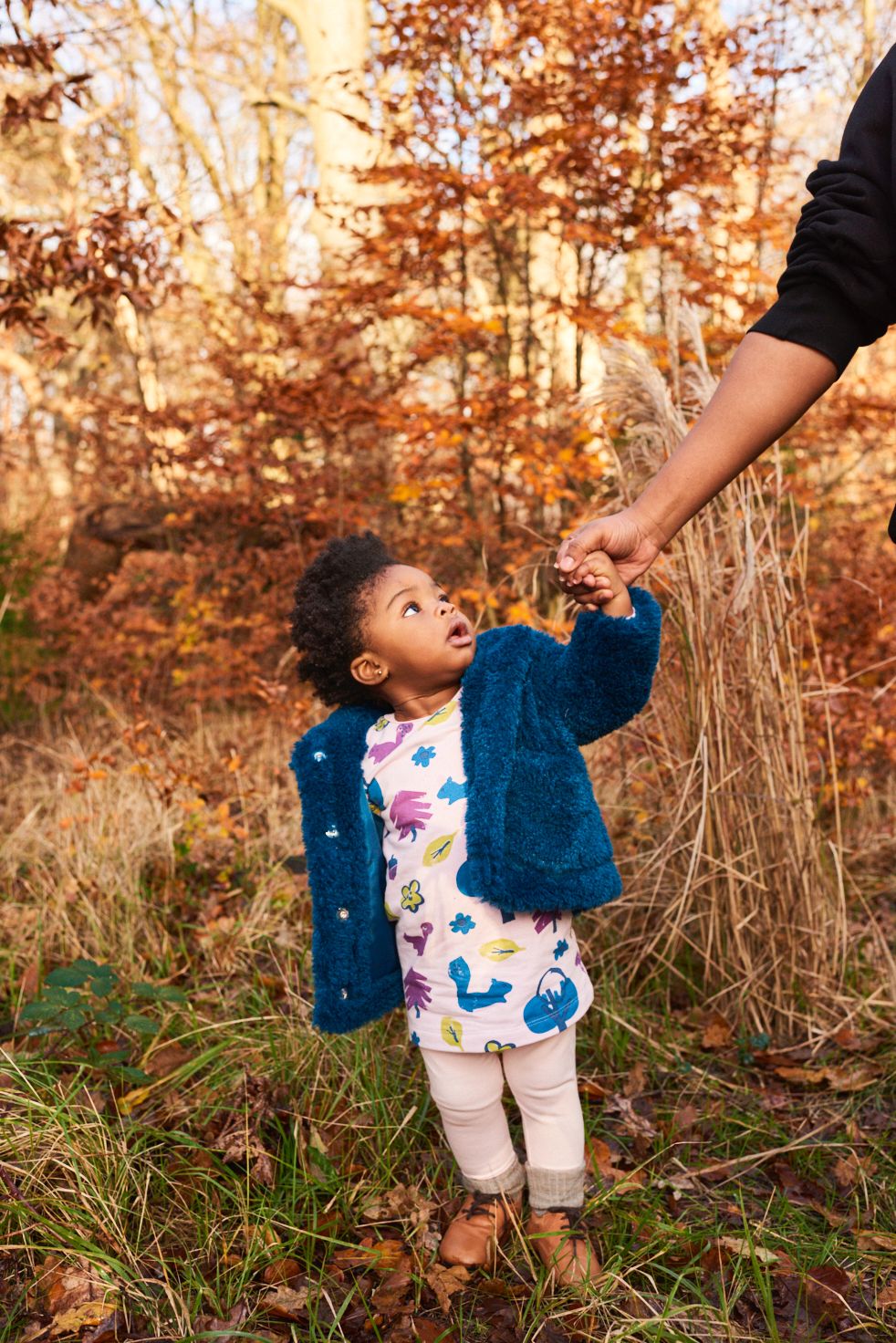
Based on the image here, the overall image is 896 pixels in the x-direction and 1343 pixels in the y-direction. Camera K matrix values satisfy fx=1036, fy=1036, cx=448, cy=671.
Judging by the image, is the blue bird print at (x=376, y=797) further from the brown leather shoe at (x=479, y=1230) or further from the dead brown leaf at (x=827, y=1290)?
the dead brown leaf at (x=827, y=1290)

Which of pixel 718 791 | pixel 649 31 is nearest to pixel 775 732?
pixel 718 791

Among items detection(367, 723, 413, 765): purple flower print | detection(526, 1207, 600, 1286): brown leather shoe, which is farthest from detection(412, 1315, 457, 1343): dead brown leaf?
detection(367, 723, 413, 765): purple flower print

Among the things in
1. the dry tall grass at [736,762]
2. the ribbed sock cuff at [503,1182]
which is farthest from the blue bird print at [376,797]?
the dry tall grass at [736,762]

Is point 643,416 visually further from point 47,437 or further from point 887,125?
point 47,437

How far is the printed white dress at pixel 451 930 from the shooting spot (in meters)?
2.04

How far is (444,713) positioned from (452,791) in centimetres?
17

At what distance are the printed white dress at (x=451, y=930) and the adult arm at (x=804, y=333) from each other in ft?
1.71

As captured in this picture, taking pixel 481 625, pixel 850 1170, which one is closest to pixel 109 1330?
pixel 850 1170

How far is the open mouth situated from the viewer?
2084 millimetres

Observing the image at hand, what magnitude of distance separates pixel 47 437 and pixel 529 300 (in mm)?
9167

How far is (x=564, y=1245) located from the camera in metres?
2.12

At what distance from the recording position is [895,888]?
13.1 ft

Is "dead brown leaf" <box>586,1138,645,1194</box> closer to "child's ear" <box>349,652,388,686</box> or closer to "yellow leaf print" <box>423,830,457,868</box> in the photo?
"yellow leaf print" <box>423,830,457,868</box>

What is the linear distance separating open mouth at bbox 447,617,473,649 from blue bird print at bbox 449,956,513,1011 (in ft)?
2.05
